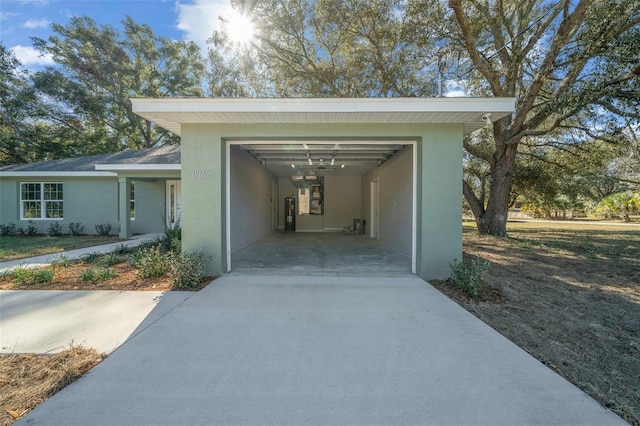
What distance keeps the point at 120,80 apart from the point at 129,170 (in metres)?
14.6

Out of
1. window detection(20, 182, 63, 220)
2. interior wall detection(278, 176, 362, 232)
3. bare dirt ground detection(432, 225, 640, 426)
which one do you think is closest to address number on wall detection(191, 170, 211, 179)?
bare dirt ground detection(432, 225, 640, 426)

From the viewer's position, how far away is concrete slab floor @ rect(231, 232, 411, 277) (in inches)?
228

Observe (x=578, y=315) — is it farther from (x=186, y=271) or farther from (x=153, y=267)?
(x=153, y=267)

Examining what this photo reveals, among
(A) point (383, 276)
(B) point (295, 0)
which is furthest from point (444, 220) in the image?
(B) point (295, 0)

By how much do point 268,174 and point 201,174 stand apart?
7202 mm

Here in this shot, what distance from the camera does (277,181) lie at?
48.9 feet

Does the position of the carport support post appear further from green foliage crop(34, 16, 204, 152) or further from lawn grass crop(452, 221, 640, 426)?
green foliage crop(34, 16, 204, 152)

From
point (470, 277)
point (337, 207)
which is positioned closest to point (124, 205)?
point (337, 207)

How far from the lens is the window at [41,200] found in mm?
11633

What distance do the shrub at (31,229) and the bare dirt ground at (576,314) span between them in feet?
48.7

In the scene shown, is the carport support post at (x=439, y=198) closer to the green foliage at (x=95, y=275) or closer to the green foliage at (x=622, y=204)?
the green foliage at (x=95, y=275)

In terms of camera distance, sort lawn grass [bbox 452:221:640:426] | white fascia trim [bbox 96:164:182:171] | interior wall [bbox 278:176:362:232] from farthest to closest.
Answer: interior wall [bbox 278:176:362:232]
white fascia trim [bbox 96:164:182:171]
lawn grass [bbox 452:221:640:426]

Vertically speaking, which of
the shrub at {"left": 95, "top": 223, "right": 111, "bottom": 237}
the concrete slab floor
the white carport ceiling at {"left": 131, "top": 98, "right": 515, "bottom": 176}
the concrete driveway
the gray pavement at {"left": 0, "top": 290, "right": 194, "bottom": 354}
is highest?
the white carport ceiling at {"left": 131, "top": 98, "right": 515, "bottom": 176}

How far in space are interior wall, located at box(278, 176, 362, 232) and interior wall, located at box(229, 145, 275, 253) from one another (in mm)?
3017
